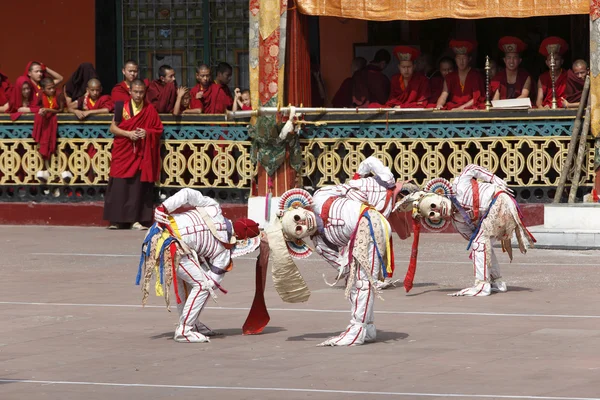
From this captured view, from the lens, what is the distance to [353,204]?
34.2 feet

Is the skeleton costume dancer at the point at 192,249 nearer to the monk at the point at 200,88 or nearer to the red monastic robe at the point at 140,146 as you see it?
the red monastic robe at the point at 140,146

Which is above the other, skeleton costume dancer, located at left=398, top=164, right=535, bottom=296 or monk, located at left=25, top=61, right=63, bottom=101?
monk, located at left=25, top=61, right=63, bottom=101

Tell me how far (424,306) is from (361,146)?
6237 millimetres

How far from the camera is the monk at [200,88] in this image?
19297mm

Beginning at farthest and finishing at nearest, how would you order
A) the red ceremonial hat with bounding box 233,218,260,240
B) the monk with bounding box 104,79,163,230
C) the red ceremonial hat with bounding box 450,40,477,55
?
1. the monk with bounding box 104,79,163,230
2. the red ceremonial hat with bounding box 450,40,477,55
3. the red ceremonial hat with bounding box 233,218,260,240

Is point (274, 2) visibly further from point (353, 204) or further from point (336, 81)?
point (353, 204)

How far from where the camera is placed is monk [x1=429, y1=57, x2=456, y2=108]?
60.3 ft

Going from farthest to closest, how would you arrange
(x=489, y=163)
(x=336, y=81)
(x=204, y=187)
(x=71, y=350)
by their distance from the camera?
(x=336, y=81) → (x=204, y=187) → (x=489, y=163) → (x=71, y=350)

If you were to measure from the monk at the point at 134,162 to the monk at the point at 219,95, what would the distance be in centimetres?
74

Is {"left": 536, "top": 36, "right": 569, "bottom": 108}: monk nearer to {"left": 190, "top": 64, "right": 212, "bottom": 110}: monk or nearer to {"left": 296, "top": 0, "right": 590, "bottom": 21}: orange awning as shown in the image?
{"left": 296, "top": 0, "right": 590, "bottom": 21}: orange awning

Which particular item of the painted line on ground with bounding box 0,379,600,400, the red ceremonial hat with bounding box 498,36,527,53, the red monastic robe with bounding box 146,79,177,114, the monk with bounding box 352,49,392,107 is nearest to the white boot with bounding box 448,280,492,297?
the painted line on ground with bounding box 0,379,600,400

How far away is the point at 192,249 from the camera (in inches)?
415

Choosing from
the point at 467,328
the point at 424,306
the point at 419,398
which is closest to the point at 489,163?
the point at 424,306

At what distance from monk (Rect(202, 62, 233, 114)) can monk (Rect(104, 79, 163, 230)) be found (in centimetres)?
74
